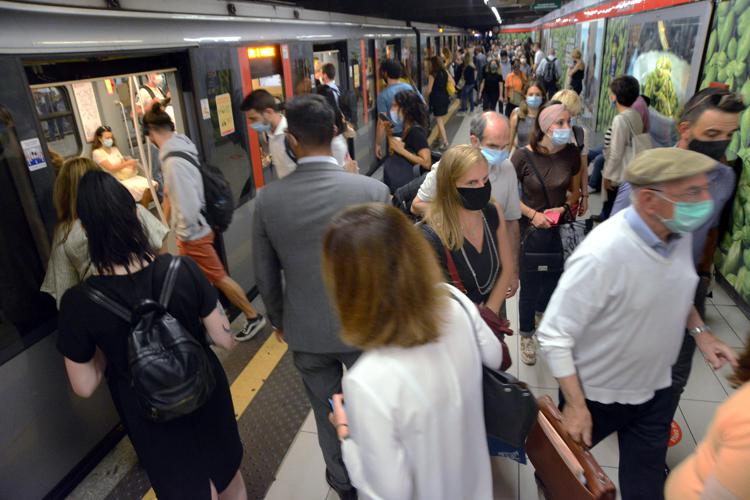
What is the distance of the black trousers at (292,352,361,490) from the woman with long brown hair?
110 cm

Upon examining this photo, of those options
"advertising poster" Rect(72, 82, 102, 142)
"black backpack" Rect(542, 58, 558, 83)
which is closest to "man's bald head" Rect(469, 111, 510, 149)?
"advertising poster" Rect(72, 82, 102, 142)

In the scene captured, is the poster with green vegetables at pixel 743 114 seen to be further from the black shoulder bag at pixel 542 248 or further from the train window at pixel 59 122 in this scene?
the train window at pixel 59 122

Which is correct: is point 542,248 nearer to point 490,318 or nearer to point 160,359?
point 490,318

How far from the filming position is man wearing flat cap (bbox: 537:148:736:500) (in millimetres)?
1377

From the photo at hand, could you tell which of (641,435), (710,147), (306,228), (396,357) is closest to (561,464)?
(641,435)

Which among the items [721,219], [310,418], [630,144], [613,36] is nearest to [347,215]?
[310,418]

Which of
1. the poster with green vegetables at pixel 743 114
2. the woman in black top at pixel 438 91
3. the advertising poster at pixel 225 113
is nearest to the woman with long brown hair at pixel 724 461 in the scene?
the poster with green vegetables at pixel 743 114

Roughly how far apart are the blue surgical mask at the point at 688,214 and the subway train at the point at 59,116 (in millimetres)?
2419

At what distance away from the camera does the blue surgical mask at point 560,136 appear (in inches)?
106

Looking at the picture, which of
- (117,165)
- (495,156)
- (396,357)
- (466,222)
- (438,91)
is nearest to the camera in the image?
(396,357)

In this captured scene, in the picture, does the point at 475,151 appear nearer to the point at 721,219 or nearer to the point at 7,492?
the point at 721,219

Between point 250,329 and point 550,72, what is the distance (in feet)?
29.7

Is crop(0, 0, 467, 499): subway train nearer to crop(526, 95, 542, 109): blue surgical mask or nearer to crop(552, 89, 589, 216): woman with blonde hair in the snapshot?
crop(526, 95, 542, 109): blue surgical mask

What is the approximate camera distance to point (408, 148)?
3.58 metres
